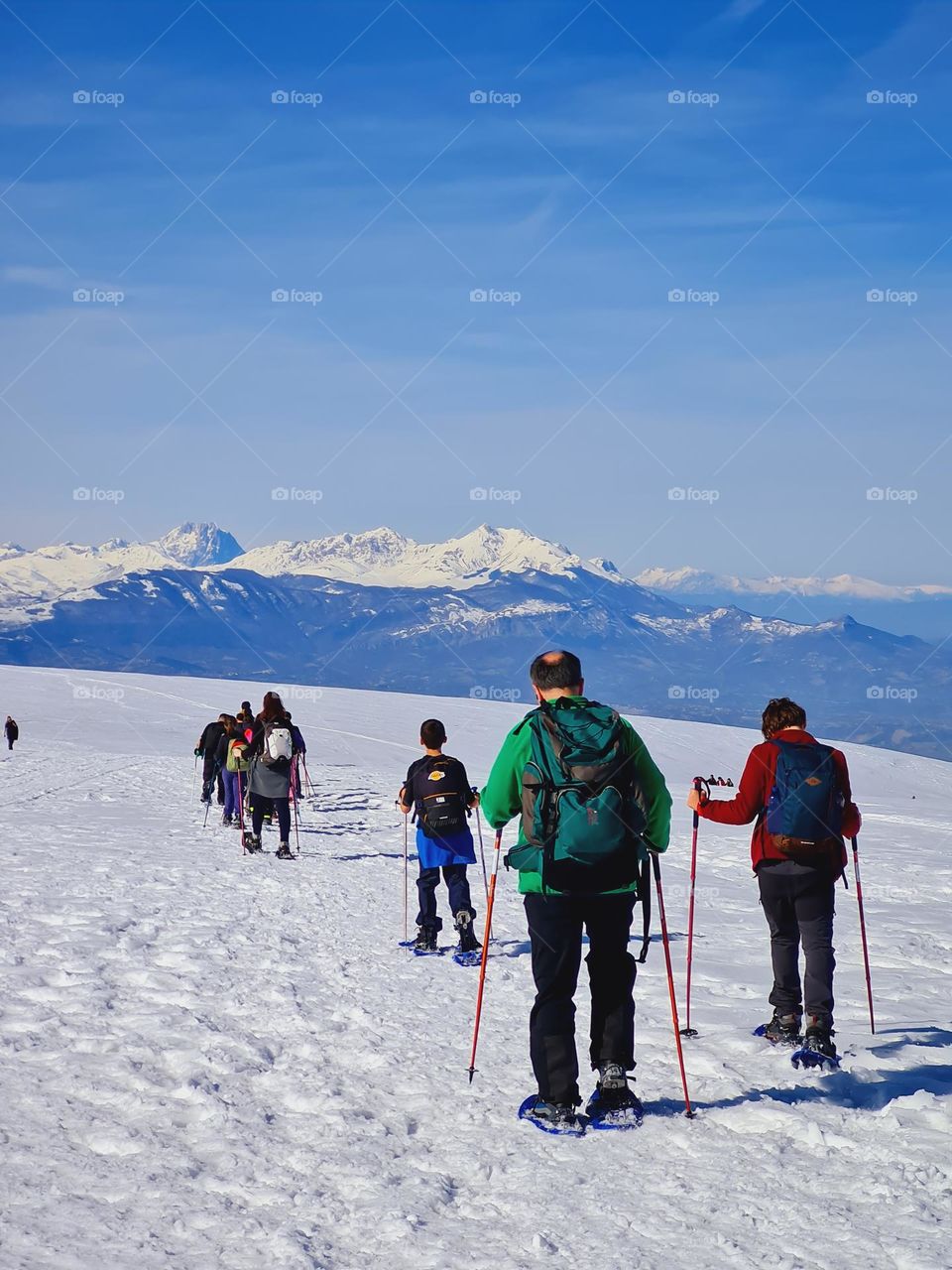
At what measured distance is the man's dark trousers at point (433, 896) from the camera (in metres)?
9.13

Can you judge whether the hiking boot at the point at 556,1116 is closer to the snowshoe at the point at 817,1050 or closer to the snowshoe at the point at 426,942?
the snowshoe at the point at 817,1050

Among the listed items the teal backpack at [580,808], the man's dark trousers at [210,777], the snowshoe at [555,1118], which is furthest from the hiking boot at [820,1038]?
the man's dark trousers at [210,777]

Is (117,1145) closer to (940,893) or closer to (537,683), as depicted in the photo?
(537,683)

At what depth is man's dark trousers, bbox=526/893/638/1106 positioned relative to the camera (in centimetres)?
507

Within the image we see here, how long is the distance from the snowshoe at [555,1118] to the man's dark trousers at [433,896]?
3.92 m

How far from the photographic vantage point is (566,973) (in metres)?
5.09

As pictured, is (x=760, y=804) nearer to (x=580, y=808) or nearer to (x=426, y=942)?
(x=580, y=808)

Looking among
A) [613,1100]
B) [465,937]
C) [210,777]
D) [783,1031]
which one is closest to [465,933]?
[465,937]

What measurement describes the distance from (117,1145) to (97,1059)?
1.20 meters

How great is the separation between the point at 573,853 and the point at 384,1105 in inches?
63.5

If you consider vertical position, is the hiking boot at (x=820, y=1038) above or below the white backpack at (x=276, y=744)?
below

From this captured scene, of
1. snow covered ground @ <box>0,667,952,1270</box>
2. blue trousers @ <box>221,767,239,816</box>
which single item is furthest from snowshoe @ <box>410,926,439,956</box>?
blue trousers @ <box>221,767,239,816</box>

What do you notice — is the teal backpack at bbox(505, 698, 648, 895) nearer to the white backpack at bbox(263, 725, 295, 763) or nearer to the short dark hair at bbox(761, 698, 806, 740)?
the short dark hair at bbox(761, 698, 806, 740)

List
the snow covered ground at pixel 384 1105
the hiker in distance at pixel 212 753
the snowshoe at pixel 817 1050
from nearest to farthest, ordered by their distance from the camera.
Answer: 1. the snow covered ground at pixel 384 1105
2. the snowshoe at pixel 817 1050
3. the hiker in distance at pixel 212 753
